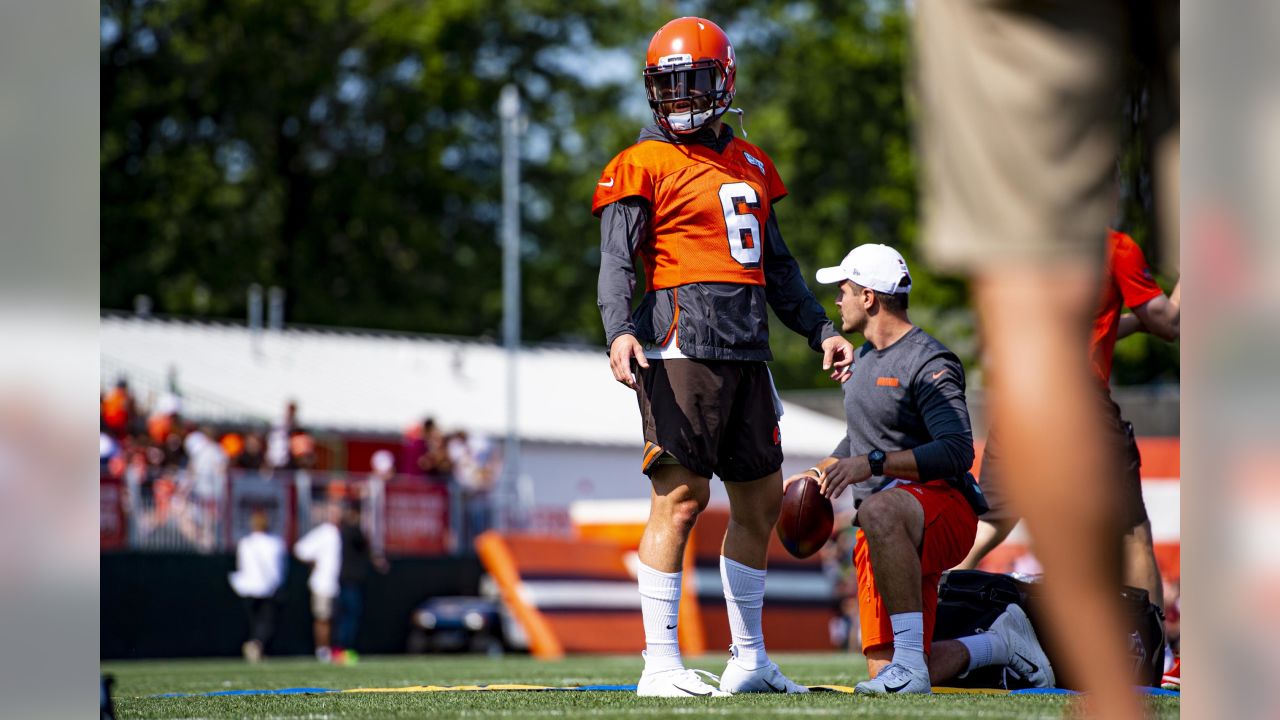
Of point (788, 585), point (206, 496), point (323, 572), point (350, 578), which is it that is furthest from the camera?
point (206, 496)

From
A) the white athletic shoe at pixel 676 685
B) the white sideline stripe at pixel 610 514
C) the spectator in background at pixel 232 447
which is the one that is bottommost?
the white sideline stripe at pixel 610 514

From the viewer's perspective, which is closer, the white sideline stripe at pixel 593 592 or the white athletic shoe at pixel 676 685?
the white athletic shoe at pixel 676 685

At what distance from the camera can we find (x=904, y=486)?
636 cm

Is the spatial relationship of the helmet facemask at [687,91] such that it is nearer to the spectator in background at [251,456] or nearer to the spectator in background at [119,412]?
the spectator in background at [119,412]

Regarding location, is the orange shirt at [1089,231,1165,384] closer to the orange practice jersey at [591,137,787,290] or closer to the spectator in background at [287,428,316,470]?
the orange practice jersey at [591,137,787,290]

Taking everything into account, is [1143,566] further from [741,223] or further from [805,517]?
[741,223]

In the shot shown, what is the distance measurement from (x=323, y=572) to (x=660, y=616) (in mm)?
15402

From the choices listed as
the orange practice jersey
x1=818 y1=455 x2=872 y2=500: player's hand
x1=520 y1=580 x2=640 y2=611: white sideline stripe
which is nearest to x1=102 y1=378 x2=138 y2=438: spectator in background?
x1=520 y1=580 x2=640 y2=611: white sideline stripe

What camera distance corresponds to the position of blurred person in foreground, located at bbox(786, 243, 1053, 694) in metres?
6.06

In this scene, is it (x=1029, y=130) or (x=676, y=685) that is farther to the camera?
(x=676, y=685)

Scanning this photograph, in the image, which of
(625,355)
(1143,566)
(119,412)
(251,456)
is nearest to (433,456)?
(251,456)

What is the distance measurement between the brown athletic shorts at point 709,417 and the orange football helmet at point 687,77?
899 mm

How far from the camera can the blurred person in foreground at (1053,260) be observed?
2209mm

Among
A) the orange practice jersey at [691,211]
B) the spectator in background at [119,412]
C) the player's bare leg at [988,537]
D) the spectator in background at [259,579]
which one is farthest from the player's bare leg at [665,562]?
the spectator in background at [119,412]
